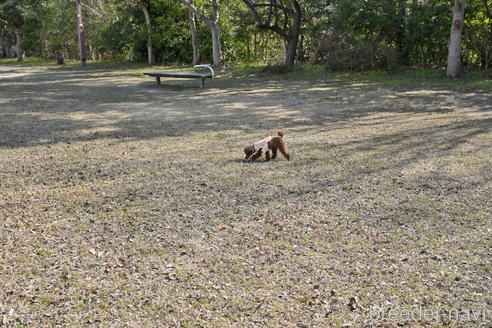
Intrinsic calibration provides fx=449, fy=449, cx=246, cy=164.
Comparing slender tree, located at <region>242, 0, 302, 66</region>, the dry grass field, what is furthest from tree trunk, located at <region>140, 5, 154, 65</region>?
Answer: the dry grass field

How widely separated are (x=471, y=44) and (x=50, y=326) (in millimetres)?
15280

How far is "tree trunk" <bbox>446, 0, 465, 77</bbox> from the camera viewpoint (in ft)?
42.7

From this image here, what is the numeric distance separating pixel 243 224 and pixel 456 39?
481 inches

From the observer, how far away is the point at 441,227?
11.8ft

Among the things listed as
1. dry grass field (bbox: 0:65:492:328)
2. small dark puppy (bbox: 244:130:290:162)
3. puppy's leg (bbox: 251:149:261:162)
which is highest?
small dark puppy (bbox: 244:130:290:162)

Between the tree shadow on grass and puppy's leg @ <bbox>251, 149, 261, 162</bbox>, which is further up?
the tree shadow on grass

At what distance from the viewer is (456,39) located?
525 inches

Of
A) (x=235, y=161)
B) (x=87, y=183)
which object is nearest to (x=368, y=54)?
(x=235, y=161)

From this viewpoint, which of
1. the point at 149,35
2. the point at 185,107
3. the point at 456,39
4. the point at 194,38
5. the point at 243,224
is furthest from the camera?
the point at 149,35

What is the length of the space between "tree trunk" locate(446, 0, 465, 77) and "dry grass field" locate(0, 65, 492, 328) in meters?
6.37

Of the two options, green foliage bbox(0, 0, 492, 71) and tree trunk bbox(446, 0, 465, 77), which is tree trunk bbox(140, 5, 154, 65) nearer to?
green foliage bbox(0, 0, 492, 71)

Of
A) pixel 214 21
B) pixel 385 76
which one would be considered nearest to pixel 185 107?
pixel 385 76

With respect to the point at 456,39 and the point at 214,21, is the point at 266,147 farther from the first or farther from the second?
the point at 214,21

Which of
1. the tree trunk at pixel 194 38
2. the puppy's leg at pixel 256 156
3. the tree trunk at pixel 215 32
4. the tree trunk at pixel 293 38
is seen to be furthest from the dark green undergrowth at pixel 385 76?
the puppy's leg at pixel 256 156
